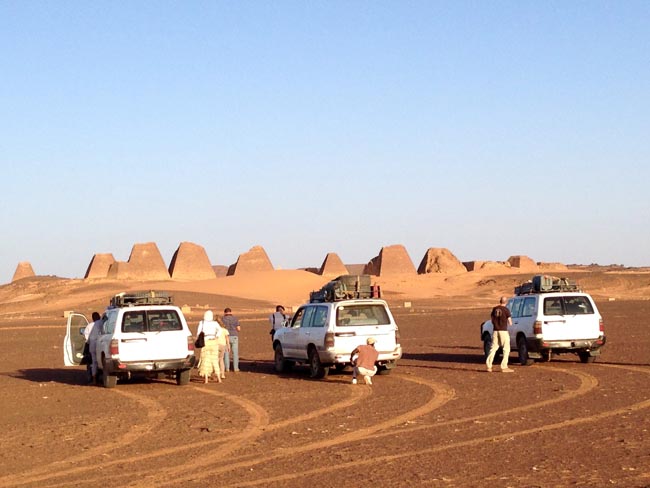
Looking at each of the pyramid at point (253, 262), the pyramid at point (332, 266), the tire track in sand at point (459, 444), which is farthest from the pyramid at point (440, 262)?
the tire track in sand at point (459, 444)

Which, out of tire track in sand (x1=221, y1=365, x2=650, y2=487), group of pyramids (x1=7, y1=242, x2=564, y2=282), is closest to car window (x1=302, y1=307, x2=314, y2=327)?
tire track in sand (x1=221, y1=365, x2=650, y2=487)

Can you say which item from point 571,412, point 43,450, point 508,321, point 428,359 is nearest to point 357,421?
point 571,412

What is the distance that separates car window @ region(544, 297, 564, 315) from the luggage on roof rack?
13.2 ft

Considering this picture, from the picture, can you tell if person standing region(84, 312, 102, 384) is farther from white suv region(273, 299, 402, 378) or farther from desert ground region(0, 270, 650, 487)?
white suv region(273, 299, 402, 378)

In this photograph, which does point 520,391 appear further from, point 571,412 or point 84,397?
point 84,397

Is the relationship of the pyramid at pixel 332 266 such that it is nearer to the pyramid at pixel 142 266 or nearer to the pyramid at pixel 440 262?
the pyramid at pixel 440 262

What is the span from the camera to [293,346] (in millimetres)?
23469

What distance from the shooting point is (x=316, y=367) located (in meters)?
22.1

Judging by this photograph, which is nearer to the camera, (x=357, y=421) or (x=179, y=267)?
(x=357, y=421)

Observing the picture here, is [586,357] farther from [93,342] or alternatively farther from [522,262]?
[522,262]

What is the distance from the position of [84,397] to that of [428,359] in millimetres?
10685

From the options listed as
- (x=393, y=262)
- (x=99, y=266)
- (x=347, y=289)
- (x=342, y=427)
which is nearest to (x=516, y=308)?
(x=347, y=289)

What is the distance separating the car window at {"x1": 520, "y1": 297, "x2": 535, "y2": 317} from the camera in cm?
2434

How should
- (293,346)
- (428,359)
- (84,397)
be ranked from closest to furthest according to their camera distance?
(84,397), (293,346), (428,359)
